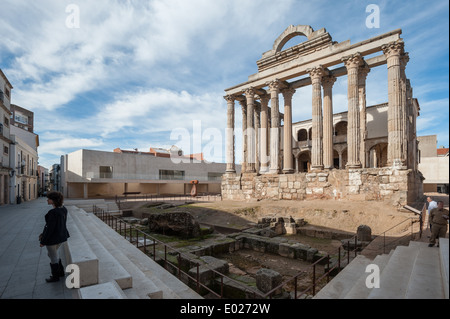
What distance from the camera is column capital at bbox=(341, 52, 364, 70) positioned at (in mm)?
16688

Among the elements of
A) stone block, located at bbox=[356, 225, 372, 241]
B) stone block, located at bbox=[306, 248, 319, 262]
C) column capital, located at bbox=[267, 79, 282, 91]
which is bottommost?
stone block, located at bbox=[306, 248, 319, 262]

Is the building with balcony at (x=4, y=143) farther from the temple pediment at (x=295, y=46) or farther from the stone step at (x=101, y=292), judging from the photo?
the temple pediment at (x=295, y=46)

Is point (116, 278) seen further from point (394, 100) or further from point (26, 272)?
point (394, 100)

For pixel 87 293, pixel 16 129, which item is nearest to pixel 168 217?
pixel 87 293

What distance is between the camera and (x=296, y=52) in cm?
1991

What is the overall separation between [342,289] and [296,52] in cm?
1929

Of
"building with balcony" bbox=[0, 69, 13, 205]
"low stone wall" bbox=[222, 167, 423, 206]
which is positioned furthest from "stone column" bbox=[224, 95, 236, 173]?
"building with balcony" bbox=[0, 69, 13, 205]

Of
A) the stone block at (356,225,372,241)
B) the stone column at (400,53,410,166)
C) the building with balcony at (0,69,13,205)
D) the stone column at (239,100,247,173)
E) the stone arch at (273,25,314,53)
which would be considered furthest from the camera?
the stone column at (239,100,247,173)

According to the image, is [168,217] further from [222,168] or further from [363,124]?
[222,168]

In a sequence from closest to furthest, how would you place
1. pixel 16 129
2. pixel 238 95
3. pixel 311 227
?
pixel 311 227, pixel 238 95, pixel 16 129

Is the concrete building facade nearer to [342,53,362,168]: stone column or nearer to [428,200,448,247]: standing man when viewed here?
[342,53,362,168]: stone column

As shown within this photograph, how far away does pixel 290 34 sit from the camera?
2044 centimetres

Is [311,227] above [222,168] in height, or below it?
below

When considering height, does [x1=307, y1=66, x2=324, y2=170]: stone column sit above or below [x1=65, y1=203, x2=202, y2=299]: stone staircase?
above
